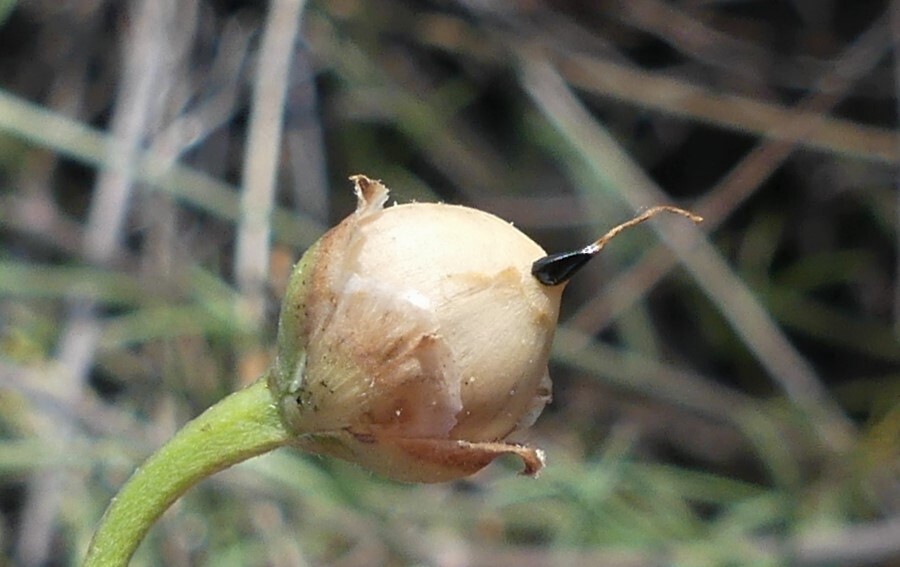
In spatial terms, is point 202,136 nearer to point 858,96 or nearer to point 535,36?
point 535,36

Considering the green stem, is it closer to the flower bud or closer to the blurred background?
the flower bud

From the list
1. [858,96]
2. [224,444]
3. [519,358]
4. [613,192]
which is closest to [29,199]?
[613,192]

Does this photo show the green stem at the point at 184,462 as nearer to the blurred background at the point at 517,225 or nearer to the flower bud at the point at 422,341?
the flower bud at the point at 422,341

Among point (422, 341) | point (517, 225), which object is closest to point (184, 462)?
point (422, 341)

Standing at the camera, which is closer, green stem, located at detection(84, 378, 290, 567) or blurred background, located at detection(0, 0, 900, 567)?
green stem, located at detection(84, 378, 290, 567)

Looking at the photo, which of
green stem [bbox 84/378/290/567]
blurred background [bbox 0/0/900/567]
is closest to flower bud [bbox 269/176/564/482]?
green stem [bbox 84/378/290/567]
